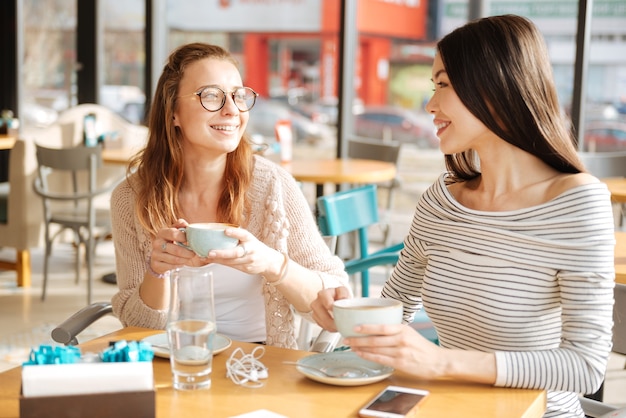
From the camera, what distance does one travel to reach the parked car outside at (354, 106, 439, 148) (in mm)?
5617

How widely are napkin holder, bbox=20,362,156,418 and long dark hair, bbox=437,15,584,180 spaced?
812 mm

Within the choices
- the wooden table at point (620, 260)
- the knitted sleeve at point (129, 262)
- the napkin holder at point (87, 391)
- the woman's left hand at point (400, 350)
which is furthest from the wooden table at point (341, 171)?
the napkin holder at point (87, 391)

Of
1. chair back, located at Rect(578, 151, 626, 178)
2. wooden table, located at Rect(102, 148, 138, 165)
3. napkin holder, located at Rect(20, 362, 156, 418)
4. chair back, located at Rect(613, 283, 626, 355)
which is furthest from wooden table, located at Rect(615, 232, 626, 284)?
wooden table, located at Rect(102, 148, 138, 165)

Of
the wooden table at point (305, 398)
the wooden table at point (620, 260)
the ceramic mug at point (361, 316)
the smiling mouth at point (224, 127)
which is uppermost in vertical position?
the smiling mouth at point (224, 127)

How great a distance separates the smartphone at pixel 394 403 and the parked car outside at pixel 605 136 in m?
4.15

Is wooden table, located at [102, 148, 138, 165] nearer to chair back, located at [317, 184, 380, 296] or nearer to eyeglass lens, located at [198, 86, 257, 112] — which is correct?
chair back, located at [317, 184, 380, 296]

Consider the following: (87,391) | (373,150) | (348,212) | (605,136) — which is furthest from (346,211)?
(605,136)

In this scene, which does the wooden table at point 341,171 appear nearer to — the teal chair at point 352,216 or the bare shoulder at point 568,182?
the teal chair at point 352,216

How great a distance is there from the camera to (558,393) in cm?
162

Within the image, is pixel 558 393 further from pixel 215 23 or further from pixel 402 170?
pixel 215 23

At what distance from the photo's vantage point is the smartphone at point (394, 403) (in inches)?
50.4

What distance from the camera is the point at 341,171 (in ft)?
15.0

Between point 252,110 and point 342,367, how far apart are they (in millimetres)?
4576

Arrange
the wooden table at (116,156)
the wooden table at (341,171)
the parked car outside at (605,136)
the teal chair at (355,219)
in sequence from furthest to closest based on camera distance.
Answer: the parked car outside at (605,136)
the wooden table at (116,156)
the wooden table at (341,171)
the teal chair at (355,219)
